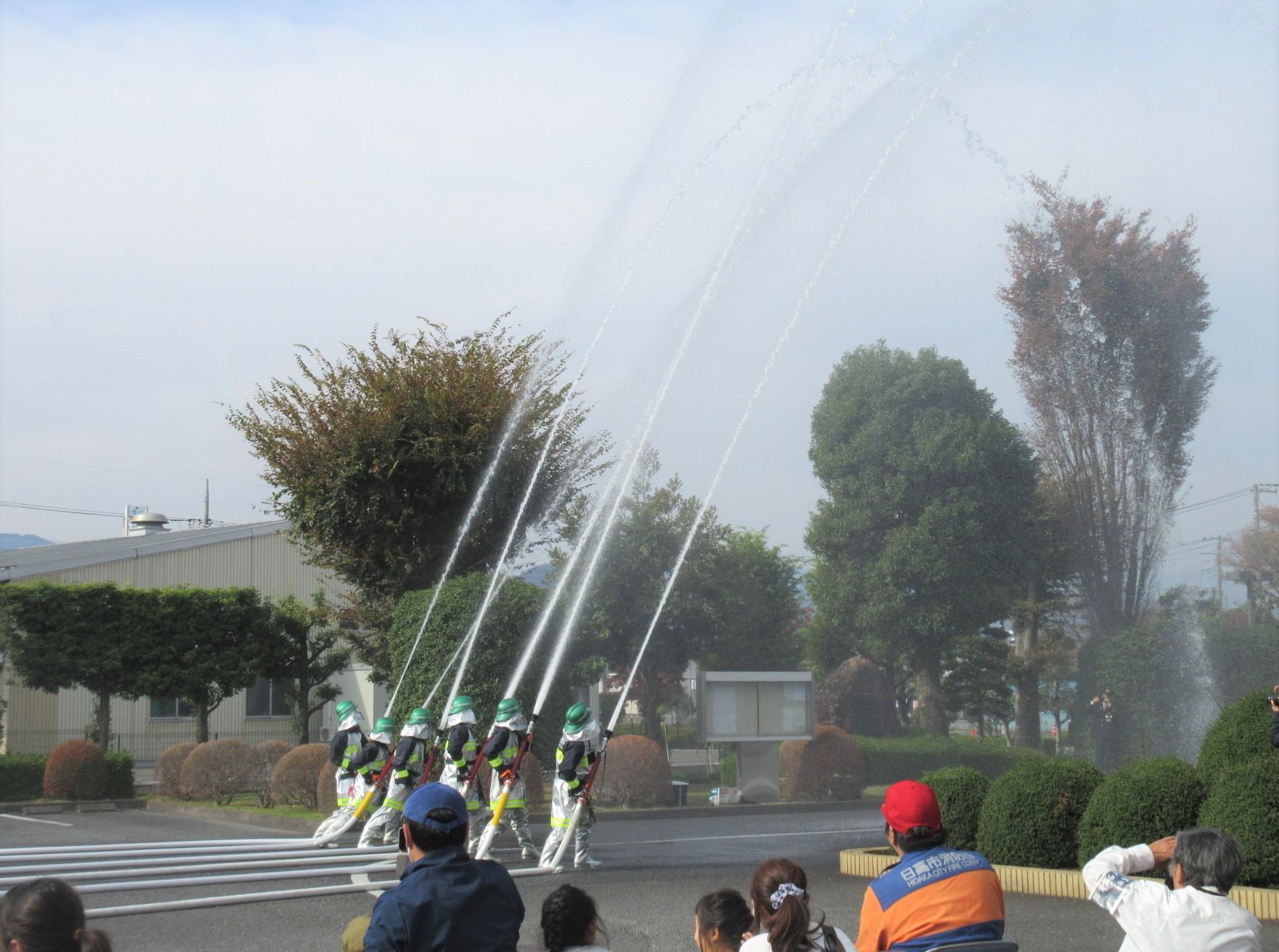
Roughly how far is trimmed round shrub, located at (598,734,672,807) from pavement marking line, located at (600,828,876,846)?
148 inches

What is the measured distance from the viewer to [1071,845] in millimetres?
10984

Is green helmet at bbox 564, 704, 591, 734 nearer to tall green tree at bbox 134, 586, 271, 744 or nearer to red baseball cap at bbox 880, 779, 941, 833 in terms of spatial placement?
red baseball cap at bbox 880, 779, 941, 833

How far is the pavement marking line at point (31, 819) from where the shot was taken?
765 inches

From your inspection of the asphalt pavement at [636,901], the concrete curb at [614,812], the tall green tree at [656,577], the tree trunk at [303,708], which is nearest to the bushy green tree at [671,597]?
the tall green tree at [656,577]

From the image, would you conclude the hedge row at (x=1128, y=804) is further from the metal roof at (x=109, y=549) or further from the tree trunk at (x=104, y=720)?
the metal roof at (x=109, y=549)

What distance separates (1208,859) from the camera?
3779 mm

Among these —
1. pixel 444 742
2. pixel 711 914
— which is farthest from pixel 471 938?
pixel 444 742

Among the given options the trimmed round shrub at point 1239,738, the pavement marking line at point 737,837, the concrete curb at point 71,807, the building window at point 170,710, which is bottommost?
the concrete curb at point 71,807

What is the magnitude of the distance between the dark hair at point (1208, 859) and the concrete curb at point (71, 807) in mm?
22697

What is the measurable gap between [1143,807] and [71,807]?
2000cm

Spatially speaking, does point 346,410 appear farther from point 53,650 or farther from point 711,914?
point 711,914

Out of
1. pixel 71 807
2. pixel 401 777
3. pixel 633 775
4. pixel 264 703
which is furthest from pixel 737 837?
pixel 264 703

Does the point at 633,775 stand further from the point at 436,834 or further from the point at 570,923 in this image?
the point at 436,834

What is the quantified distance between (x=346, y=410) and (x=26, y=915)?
67.2 ft
